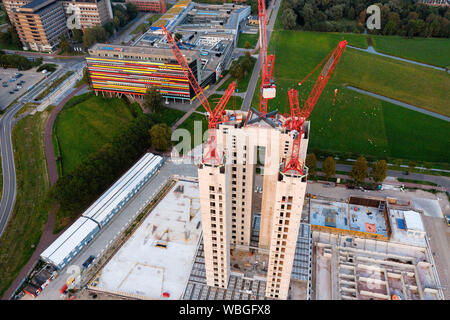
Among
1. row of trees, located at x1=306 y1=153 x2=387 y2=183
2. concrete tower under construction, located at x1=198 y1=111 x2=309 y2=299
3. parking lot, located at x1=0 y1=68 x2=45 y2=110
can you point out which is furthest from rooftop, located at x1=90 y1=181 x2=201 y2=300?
parking lot, located at x1=0 y1=68 x2=45 y2=110

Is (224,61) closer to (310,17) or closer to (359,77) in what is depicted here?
(359,77)

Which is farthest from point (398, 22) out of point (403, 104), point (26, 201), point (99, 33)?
point (26, 201)

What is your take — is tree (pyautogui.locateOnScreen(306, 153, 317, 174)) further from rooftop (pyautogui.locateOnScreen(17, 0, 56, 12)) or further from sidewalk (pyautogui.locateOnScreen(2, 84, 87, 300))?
rooftop (pyautogui.locateOnScreen(17, 0, 56, 12))

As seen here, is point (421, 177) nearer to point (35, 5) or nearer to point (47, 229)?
point (47, 229)

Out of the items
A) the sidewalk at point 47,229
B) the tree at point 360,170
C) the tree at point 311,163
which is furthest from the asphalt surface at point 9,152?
the tree at point 360,170

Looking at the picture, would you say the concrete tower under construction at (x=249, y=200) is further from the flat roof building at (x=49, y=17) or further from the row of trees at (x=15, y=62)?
the flat roof building at (x=49, y=17)

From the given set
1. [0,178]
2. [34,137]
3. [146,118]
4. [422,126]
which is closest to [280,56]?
[422,126]

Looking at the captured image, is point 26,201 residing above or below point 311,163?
below
